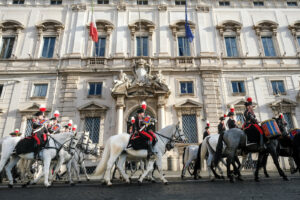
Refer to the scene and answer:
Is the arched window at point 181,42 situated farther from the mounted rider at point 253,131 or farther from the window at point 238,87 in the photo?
the mounted rider at point 253,131

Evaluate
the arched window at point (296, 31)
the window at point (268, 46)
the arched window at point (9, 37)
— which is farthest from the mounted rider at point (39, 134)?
the arched window at point (296, 31)

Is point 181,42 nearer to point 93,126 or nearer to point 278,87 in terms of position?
point 278,87

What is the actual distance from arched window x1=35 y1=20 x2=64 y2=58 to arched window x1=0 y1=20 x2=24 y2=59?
2.02 m

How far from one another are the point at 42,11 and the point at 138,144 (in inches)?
795

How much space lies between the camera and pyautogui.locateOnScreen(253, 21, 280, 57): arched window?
→ 18.6 meters

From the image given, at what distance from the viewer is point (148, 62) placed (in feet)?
56.5

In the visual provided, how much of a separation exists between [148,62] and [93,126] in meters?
7.38

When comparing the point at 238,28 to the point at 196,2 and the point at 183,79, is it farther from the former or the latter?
the point at 183,79

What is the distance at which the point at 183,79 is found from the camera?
1697 centimetres

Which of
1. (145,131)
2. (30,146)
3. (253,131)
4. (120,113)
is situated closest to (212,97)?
(120,113)

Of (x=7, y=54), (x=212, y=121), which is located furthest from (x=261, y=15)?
(x=7, y=54)

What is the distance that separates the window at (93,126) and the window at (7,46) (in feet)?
34.8

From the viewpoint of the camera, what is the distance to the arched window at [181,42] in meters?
18.3

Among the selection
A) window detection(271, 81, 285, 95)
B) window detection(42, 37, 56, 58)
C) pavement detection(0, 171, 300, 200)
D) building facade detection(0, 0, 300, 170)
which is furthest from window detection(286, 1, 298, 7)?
window detection(42, 37, 56, 58)
